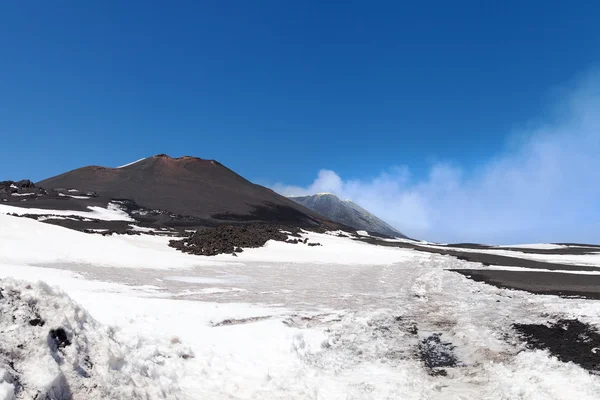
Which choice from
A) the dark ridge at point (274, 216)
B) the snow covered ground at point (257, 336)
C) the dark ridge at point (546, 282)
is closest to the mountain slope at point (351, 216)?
the dark ridge at point (274, 216)

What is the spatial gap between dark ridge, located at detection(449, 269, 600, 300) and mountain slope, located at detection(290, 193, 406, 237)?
123 metres

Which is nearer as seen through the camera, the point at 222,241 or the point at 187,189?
the point at 222,241

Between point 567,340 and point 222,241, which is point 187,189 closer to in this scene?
point 222,241

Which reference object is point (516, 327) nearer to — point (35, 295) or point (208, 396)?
point (208, 396)

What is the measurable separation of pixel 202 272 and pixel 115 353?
14.1 metres

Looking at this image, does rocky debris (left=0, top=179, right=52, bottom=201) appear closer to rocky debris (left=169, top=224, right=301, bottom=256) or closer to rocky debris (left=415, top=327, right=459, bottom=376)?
rocky debris (left=169, top=224, right=301, bottom=256)

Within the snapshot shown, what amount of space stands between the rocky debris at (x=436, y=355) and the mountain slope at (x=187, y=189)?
54908 millimetres

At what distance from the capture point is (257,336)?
27.3 ft

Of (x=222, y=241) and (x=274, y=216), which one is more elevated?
(x=274, y=216)

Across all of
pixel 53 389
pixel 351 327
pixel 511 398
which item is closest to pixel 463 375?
pixel 511 398

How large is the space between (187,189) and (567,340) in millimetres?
77424

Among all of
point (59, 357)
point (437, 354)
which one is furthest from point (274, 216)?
point (59, 357)

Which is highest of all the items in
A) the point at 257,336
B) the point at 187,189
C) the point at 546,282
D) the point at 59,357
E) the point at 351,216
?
the point at 351,216

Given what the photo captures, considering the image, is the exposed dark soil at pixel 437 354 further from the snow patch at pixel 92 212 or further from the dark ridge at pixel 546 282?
the snow patch at pixel 92 212
